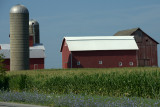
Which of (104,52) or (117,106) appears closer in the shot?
(117,106)

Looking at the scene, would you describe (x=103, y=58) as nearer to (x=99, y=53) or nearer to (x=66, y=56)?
(x=99, y=53)

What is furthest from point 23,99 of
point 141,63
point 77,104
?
point 141,63

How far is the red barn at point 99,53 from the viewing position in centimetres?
5947

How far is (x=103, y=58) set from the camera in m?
60.3

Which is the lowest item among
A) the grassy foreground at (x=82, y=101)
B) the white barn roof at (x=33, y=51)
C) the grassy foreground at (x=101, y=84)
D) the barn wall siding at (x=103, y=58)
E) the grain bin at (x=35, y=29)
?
the grassy foreground at (x=82, y=101)

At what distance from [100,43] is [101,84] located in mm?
37342

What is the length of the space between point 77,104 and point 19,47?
42267 mm

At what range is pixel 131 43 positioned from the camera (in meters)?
62.5

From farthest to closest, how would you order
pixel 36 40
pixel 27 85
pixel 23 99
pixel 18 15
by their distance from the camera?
pixel 36 40
pixel 18 15
pixel 27 85
pixel 23 99

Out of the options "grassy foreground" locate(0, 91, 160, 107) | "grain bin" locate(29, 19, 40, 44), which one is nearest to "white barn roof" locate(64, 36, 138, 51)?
"grain bin" locate(29, 19, 40, 44)

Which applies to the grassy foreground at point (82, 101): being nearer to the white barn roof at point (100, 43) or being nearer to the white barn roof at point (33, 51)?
the white barn roof at point (100, 43)

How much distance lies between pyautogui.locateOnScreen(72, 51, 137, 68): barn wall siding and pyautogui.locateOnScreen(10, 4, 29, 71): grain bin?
26.0 feet

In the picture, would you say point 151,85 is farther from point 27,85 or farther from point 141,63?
point 141,63

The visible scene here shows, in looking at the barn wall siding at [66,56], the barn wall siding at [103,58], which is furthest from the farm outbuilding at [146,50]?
the barn wall siding at [66,56]
